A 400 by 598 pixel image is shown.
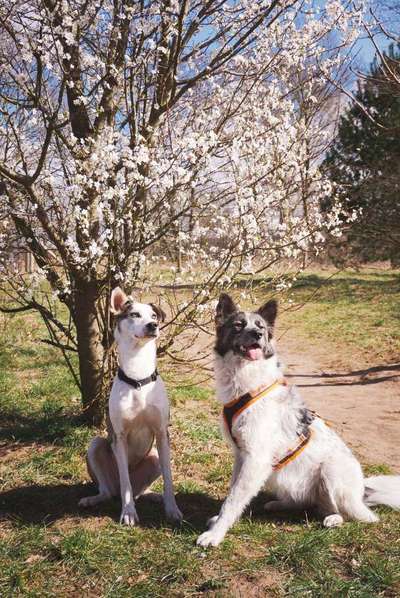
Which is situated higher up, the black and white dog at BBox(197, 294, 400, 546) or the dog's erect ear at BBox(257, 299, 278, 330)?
the dog's erect ear at BBox(257, 299, 278, 330)

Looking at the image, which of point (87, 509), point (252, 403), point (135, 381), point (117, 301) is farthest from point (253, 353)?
point (87, 509)

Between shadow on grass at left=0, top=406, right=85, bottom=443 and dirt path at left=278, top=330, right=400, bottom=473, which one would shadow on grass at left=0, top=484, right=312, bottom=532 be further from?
dirt path at left=278, top=330, right=400, bottom=473

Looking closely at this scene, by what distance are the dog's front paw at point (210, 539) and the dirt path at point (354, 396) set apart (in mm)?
2657

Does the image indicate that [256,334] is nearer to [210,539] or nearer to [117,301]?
[117,301]

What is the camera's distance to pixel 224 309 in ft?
13.2

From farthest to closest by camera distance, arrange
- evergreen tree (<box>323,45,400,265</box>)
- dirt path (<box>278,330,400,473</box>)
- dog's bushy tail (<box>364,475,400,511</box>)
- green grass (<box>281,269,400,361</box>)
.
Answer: evergreen tree (<box>323,45,400,265</box>), green grass (<box>281,269,400,361</box>), dirt path (<box>278,330,400,473</box>), dog's bushy tail (<box>364,475,400,511</box>)

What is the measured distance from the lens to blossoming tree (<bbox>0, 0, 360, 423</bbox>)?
15.0 feet

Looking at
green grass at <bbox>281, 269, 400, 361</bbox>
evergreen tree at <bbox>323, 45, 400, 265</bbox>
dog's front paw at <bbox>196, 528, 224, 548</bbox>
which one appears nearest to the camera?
dog's front paw at <bbox>196, 528, 224, 548</bbox>

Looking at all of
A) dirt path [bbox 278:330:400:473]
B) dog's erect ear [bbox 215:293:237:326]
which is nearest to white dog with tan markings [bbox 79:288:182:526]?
dog's erect ear [bbox 215:293:237:326]

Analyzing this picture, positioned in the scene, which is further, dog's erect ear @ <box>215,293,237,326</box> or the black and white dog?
dog's erect ear @ <box>215,293,237,326</box>

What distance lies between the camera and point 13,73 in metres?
4.89

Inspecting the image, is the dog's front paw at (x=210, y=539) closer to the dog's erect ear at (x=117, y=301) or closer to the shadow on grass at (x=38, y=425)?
the dog's erect ear at (x=117, y=301)

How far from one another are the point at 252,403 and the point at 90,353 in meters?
2.32

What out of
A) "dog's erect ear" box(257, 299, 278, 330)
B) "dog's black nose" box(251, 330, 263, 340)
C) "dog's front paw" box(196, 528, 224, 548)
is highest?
"dog's erect ear" box(257, 299, 278, 330)
